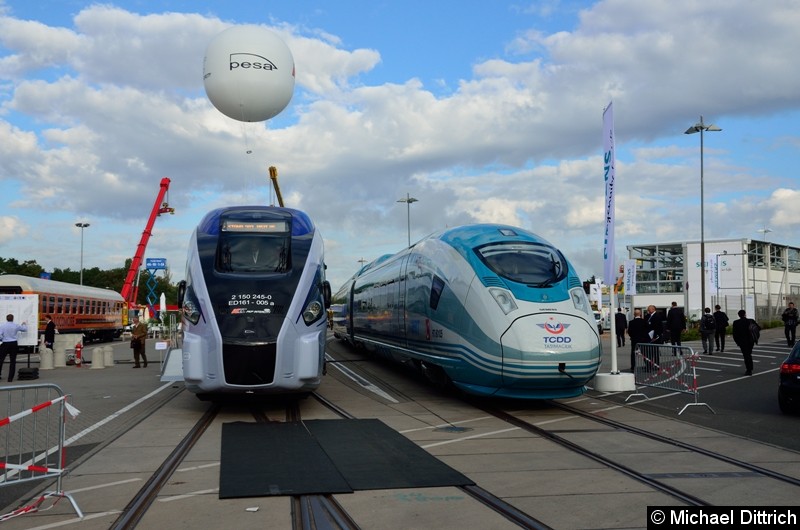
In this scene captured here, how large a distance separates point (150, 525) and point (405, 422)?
20.7ft

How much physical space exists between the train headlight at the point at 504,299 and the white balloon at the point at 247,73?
6.76 metres

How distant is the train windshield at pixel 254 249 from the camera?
1296 centimetres

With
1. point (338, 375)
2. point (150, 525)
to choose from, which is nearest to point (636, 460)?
point (150, 525)

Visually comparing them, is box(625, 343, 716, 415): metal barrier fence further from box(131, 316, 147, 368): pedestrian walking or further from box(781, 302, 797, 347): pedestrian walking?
box(131, 316, 147, 368): pedestrian walking

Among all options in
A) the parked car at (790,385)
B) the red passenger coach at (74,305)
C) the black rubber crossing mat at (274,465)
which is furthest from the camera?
the red passenger coach at (74,305)

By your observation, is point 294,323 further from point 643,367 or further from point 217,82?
point 643,367

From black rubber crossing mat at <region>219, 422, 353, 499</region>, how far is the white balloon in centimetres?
747

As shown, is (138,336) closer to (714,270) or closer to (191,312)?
(191,312)

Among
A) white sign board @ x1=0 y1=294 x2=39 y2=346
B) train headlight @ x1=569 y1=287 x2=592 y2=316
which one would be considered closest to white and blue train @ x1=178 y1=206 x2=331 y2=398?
train headlight @ x1=569 y1=287 x2=592 y2=316

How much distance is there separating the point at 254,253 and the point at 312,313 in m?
1.57

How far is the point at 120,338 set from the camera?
192 ft

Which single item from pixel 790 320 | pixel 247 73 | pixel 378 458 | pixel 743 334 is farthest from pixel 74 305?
pixel 378 458

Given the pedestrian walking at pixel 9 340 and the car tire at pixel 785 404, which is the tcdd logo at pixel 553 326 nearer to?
the car tire at pixel 785 404

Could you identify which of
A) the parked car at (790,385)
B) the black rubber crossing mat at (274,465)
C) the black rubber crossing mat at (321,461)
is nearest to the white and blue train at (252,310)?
the black rubber crossing mat at (321,461)
